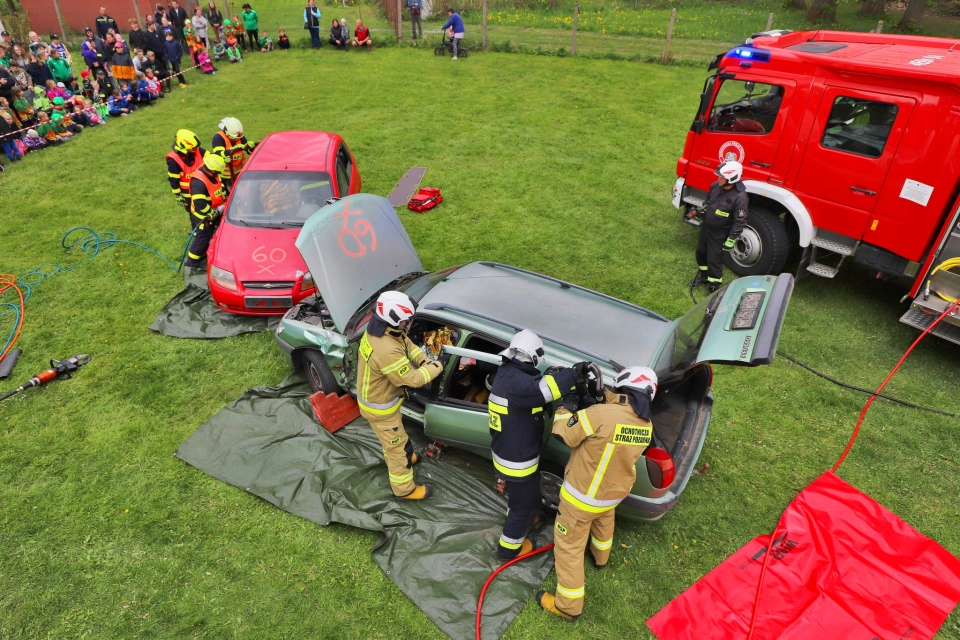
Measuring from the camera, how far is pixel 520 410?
3.76m

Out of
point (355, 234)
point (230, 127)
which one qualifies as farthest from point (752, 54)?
point (230, 127)

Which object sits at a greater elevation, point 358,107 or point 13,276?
Answer: point 358,107

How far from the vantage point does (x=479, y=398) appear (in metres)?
4.86

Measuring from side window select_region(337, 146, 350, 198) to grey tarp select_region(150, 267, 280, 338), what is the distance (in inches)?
82.0

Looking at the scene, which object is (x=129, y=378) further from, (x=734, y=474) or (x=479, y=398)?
(x=734, y=474)

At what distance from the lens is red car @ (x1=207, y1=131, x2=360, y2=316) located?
21.8ft

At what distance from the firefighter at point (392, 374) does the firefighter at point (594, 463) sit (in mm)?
1230

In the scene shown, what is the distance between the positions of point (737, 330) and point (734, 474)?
77.1 inches

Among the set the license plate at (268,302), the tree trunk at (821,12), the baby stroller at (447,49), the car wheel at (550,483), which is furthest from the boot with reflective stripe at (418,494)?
the tree trunk at (821,12)

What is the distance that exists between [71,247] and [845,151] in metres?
10.8

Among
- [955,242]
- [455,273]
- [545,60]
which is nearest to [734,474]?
[455,273]

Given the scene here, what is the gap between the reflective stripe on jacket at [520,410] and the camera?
12.1 feet

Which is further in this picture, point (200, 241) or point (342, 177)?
point (342, 177)

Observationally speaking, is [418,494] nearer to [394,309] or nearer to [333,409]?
[333,409]
